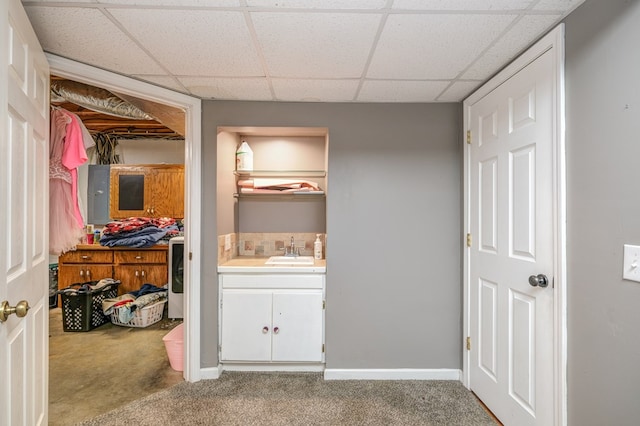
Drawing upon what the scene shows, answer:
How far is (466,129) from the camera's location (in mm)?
2254

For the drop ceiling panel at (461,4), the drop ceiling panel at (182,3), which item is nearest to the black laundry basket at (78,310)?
the drop ceiling panel at (182,3)

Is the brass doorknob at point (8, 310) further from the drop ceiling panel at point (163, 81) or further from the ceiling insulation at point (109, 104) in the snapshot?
the ceiling insulation at point (109, 104)

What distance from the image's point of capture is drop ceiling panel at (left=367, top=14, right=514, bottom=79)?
54.2 inches

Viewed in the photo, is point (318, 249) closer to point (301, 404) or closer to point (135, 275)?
point (301, 404)

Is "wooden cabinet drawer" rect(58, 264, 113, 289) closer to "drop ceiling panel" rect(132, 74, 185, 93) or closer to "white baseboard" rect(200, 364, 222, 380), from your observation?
"white baseboard" rect(200, 364, 222, 380)

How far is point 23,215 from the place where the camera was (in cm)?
128

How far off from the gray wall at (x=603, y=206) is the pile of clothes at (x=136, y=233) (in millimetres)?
4108

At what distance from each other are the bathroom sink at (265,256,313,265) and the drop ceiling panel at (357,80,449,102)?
1.41 m

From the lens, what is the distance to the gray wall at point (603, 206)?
110 cm

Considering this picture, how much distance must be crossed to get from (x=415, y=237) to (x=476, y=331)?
2.58ft

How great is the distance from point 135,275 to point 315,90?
3.38 metres

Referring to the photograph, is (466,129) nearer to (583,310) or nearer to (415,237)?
(415,237)

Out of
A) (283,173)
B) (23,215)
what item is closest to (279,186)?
(283,173)

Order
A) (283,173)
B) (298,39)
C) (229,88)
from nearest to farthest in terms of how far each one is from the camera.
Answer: (298,39) → (229,88) → (283,173)
